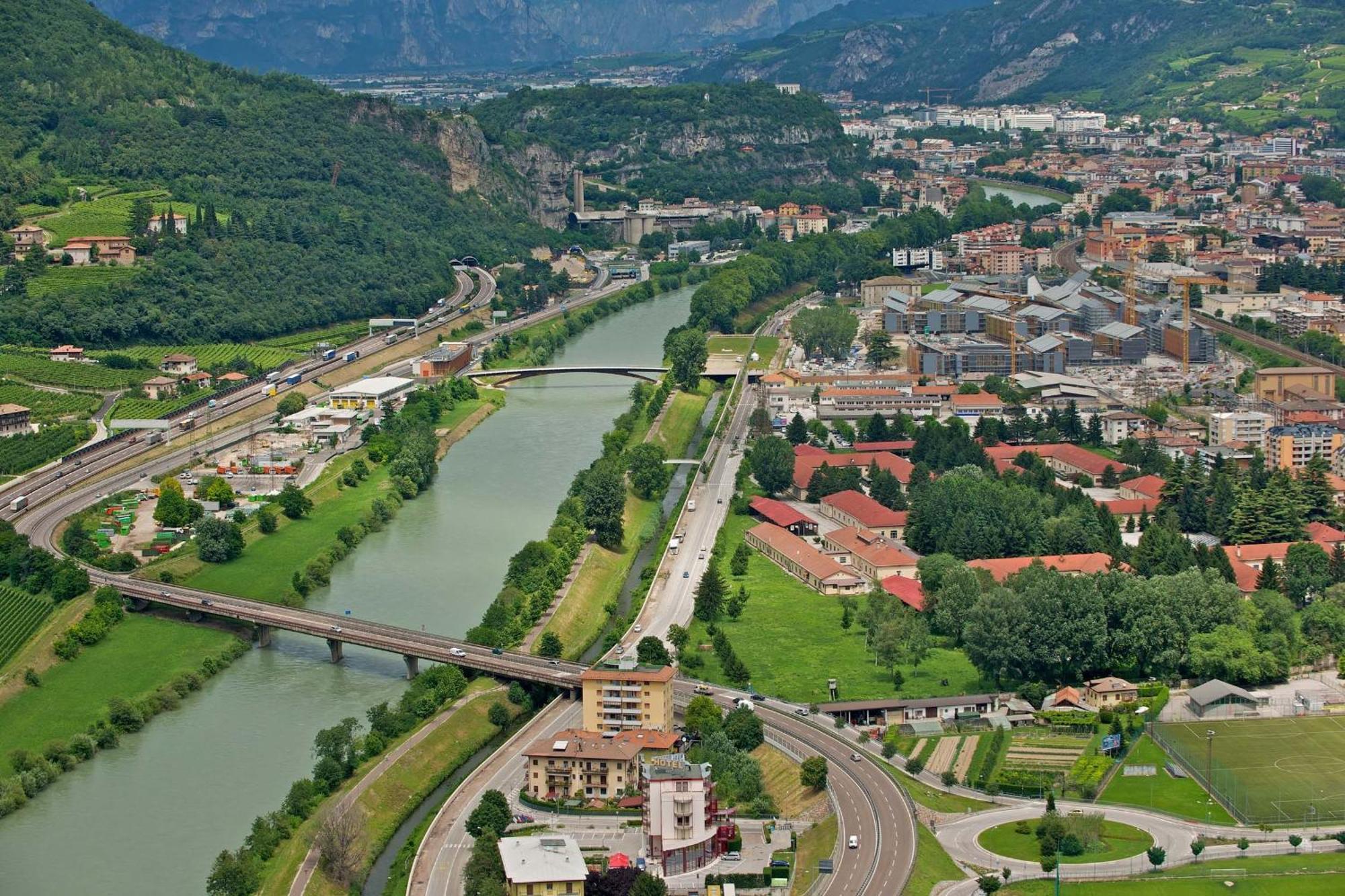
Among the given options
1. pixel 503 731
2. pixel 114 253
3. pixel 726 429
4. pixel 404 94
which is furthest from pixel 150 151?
pixel 404 94

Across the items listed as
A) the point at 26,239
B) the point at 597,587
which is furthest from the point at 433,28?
the point at 597,587

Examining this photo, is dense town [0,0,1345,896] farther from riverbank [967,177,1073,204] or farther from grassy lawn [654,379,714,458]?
riverbank [967,177,1073,204]

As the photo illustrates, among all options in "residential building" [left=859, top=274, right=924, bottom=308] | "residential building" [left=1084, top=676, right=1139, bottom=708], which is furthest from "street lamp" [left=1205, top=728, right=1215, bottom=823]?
"residential building" [left=859, top=274, right=924, bottom=308]

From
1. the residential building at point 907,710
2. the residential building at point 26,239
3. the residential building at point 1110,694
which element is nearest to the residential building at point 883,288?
the residential building at point 26,239

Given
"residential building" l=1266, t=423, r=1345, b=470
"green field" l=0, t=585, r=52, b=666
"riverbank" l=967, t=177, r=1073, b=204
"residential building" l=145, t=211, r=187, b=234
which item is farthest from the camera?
"riverbank" l=967, t=177, r=1073, b=204

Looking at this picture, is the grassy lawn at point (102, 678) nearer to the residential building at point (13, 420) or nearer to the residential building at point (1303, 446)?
the residential building at point (13, 420)

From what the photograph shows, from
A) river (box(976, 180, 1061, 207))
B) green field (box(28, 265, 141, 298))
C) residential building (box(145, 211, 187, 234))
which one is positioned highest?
residential building (box(145, 211, 187, 234))

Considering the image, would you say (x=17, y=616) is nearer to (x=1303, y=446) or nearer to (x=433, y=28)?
(x=1303, y=446)
